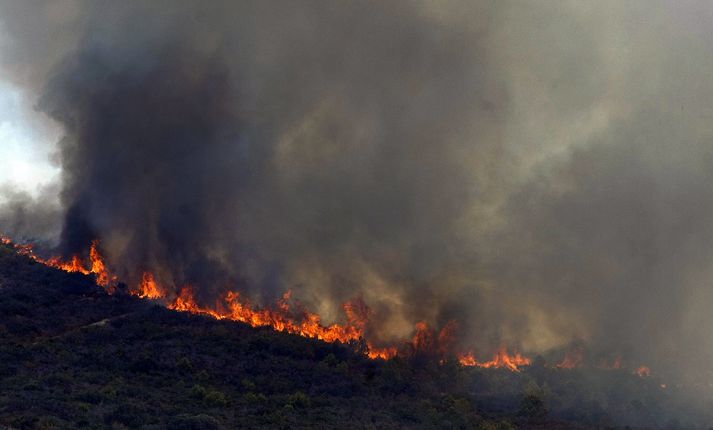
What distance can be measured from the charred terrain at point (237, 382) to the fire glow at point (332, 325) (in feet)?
8.28

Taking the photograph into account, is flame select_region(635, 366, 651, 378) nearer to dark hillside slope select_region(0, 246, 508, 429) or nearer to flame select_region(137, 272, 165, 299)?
dark hillside slope select_region(0, 246, 508, 429)

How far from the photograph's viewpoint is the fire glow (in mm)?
67125

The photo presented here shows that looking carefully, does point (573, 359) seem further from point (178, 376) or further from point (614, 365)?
point (178, 376)

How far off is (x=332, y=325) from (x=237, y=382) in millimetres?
19611

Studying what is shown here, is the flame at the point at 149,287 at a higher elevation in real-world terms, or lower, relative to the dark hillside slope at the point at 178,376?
higher

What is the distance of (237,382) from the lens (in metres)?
51.1

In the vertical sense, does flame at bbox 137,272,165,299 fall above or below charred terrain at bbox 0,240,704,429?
above

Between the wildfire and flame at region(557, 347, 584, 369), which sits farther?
flame at region(557, 347, 584, 369)

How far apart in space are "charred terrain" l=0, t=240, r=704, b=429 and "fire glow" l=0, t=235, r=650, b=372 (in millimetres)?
2524

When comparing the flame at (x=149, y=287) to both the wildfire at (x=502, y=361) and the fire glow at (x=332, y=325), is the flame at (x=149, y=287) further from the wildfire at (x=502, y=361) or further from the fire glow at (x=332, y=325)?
the wildfire at (x=502, y=361)

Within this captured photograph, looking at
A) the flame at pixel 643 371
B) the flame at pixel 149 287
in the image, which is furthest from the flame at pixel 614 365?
the flame at pixel 149 287

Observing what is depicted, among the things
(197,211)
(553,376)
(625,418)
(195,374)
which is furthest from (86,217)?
(625,418)

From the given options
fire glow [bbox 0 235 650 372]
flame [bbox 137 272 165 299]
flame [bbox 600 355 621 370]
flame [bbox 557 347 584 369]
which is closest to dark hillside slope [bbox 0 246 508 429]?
flame [bbox 137 272 165 299]

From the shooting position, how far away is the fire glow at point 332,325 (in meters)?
67.1
